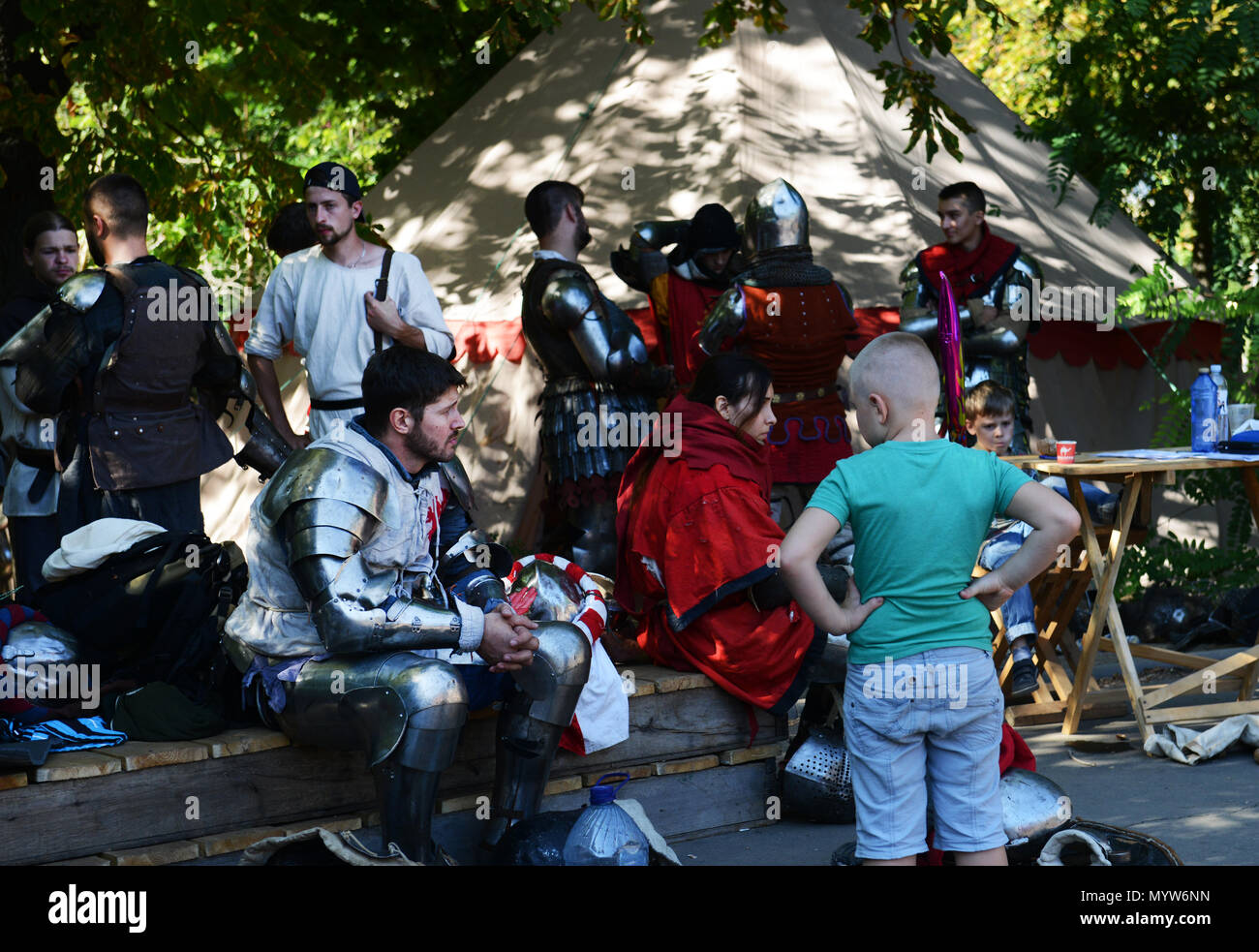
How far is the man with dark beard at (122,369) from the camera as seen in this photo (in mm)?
4496

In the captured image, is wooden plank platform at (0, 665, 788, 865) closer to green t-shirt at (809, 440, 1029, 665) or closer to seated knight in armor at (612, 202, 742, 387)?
green t-shirt at (809, 440, 1029, 665)

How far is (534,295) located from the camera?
5.63 meters

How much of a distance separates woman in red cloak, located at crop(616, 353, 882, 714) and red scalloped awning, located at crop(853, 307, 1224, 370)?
11.7 ft

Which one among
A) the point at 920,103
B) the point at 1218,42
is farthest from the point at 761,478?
the point at 1218,42

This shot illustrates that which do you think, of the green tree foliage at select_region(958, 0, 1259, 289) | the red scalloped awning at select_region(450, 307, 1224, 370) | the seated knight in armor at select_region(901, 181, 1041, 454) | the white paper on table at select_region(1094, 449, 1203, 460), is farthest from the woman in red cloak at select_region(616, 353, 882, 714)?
the green tree foliage at select_region(958, 0, 1259, 289)

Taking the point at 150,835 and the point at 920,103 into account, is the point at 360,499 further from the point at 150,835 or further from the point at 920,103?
the point at 920,103

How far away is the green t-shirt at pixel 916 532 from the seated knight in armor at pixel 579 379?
2.54 m

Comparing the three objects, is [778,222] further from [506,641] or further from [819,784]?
[506,641]

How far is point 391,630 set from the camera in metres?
3.46

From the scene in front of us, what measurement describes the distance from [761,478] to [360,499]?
4.91 feet

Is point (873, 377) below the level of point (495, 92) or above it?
below

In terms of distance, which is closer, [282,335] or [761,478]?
[761,478]

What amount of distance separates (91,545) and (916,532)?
2.36 metres
